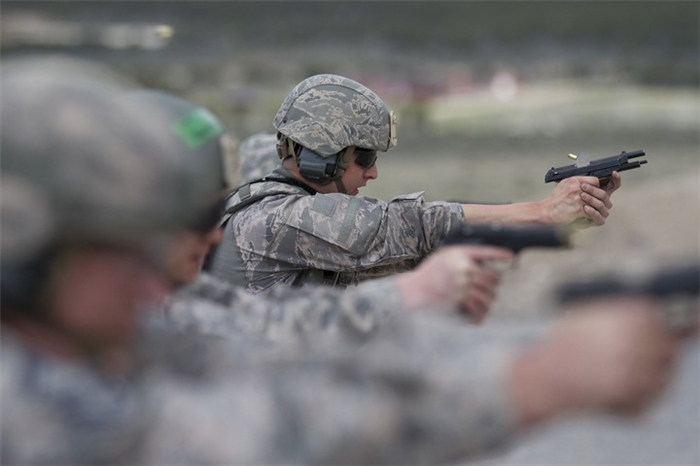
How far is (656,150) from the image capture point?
19.0m

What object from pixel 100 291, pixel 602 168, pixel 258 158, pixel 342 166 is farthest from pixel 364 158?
pixel 100 291

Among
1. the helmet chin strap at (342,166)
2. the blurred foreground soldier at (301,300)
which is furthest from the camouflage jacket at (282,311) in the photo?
the helmet chin strap at (342,166)

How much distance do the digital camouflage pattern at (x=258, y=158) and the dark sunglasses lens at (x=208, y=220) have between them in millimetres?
2816

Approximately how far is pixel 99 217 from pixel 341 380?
474mm

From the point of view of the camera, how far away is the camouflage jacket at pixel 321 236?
173 inches

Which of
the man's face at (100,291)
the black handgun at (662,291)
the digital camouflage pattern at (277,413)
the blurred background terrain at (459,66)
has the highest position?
the black handgun at (662,291)

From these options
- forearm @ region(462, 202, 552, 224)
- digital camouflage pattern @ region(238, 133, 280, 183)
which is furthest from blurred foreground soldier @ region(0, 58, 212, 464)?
digital camouflage pattern @ region(238, 133, 280, 183)

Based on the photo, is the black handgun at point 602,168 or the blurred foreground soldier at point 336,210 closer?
the blurred foreground soldier at point 336,210

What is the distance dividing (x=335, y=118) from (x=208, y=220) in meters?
2.39

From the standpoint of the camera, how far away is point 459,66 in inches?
771

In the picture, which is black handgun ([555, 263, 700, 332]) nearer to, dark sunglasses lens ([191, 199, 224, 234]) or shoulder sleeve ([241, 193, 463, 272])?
dark sunglasses lens ([191, 199, 224, 234])

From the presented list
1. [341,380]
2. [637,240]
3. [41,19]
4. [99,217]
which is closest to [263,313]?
[341,380]

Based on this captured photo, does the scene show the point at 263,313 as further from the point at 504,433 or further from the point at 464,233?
the point at 504,433

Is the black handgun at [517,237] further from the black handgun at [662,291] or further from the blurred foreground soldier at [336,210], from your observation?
the blurred foreground soldier at [336,210]
